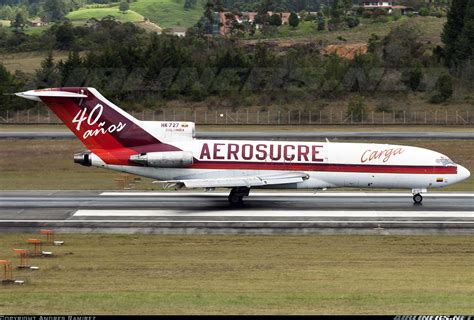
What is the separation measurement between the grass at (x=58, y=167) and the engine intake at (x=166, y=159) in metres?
7.44

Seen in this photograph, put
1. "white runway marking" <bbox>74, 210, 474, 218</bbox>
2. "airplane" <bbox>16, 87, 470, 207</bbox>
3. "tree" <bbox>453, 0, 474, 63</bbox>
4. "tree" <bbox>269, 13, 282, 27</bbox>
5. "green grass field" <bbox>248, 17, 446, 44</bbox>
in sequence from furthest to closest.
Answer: "tree" <bbox>269, 13, 282, 27</bbox> → "green grass field" <bbox>248, 17, 446, 44</bbox> → "tree" <bbox>453, 0, 474, 63</bbox> → "airplane" <bbox>16, 87, 470, 207</bbox> → "white runway marking" <bbox>74, 210, 474, 218</bbox>

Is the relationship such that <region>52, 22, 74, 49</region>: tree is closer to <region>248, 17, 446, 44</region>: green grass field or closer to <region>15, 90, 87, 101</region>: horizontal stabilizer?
<region>248, 17, 446, 44</region>: green grass field

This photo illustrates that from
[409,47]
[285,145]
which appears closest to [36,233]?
[285,145]

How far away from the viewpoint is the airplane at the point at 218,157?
4319 centimetres

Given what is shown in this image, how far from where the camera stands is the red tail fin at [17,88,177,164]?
→ 1710 inches

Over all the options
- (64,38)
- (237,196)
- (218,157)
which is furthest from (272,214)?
(64,38)

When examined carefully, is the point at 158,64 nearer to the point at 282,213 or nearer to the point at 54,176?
the point at 54,176

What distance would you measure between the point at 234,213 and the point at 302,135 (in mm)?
28168

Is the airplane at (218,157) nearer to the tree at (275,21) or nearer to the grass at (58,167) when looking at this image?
the grass at (58,167)

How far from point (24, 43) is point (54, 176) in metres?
81.5

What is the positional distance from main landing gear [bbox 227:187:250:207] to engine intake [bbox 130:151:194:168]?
7.94 ft

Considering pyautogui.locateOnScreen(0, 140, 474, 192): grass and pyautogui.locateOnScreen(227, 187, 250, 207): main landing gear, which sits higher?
pyautogui.locateOnScreen(227, 187, 250, 207): main landing gear

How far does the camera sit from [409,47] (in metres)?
118

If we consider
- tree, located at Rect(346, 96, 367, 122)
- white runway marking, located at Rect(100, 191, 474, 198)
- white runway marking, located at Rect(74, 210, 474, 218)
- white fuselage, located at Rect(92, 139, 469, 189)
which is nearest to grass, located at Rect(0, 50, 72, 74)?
tree, located at Rect(346, 96, 367, 122)
